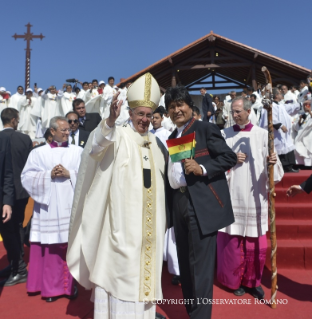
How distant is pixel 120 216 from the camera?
2.95 m

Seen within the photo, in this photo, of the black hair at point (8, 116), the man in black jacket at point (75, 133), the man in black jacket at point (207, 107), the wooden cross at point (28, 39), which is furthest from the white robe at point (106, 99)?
the wooden cross at point (28, 39)

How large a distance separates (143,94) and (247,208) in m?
1.90

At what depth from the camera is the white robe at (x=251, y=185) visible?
13.2 feet

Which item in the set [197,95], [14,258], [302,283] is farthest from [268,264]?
[197,95]

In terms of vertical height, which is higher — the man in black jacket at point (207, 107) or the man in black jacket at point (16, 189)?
the man in black jacket at point (207, 107)

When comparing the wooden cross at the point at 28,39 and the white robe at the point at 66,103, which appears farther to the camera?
the wooden cross at the point at 28,39

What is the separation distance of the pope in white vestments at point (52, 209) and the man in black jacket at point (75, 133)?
1494 millimetres

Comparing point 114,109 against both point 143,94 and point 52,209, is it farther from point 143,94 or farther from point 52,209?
point 52,209

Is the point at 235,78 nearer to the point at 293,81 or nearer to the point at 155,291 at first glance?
the point at 293,81

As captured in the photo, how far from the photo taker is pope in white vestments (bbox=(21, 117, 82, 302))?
156 inches

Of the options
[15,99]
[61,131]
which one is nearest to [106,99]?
[15,99]

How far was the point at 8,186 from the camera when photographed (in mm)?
3990

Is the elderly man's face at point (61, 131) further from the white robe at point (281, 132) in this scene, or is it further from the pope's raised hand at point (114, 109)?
the white robe at point (281, 132)

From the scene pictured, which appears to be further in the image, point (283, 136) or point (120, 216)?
point (283, 136)
